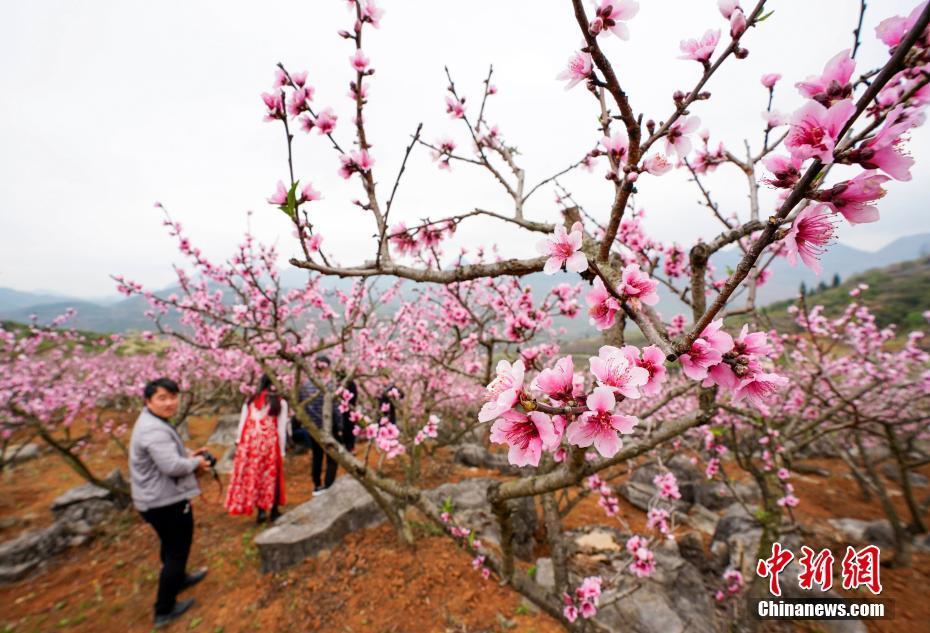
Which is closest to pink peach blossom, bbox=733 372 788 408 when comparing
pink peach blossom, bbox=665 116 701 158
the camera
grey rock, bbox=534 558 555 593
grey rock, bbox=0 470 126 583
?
pink peach blossom, bbox=665 116 701 158

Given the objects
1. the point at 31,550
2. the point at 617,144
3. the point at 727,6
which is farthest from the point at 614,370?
the point at 31,550

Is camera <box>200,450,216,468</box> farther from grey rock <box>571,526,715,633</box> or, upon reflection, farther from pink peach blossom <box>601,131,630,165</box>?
pink peach blossom <box>601,131,630,165</box>

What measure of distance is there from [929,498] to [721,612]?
→ 611cm

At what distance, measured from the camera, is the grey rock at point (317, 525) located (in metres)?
4.63

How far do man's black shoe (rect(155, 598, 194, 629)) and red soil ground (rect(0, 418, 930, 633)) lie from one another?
0.30 feet

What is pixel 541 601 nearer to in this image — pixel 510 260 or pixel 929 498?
pixel 510 260

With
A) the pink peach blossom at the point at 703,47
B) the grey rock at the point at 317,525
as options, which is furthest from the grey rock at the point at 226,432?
the pink peach blossom at the point at 703,47

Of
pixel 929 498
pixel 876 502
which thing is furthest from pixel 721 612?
pixel 876 502

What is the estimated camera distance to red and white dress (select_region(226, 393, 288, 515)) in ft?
17.6

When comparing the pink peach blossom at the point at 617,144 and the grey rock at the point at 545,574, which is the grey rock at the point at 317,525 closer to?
the grey rock at the point at 545,574

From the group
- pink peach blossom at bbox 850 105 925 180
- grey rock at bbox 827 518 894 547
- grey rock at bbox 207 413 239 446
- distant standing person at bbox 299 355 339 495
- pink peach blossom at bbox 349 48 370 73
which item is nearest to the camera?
pink peach blossom at bbox 850 105 925 180

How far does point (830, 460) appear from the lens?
1221 cm

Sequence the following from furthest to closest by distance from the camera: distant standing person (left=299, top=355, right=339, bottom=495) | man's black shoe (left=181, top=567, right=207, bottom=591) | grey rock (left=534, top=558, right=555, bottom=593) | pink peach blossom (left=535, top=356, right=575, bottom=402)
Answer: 1. distant standing person (left=299, top=355, right=339, bottom=495)
2. man's black shoe (left=181, top=567, right=207, bottom=591)
3. grey rock (left=534, top=558, right=555, bottom=593)
4. pink peach blossom (left=535, top=356, right=575, bottom=402)

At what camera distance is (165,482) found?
3.81 metres
